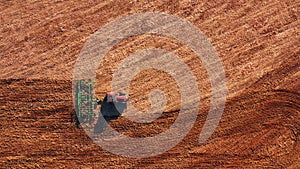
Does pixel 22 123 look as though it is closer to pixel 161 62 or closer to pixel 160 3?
pixel 161 62

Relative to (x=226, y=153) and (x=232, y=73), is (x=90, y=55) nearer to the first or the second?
(x=232, y=73)

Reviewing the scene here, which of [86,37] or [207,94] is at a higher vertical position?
[86,37]

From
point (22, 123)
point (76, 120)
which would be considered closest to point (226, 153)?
point (76, 120)

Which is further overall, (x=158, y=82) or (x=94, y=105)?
(x=158, y=82)

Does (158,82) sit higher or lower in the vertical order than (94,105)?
higher

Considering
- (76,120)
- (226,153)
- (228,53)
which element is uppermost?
(228,53)

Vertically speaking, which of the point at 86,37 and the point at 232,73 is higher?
the point at 86,37
